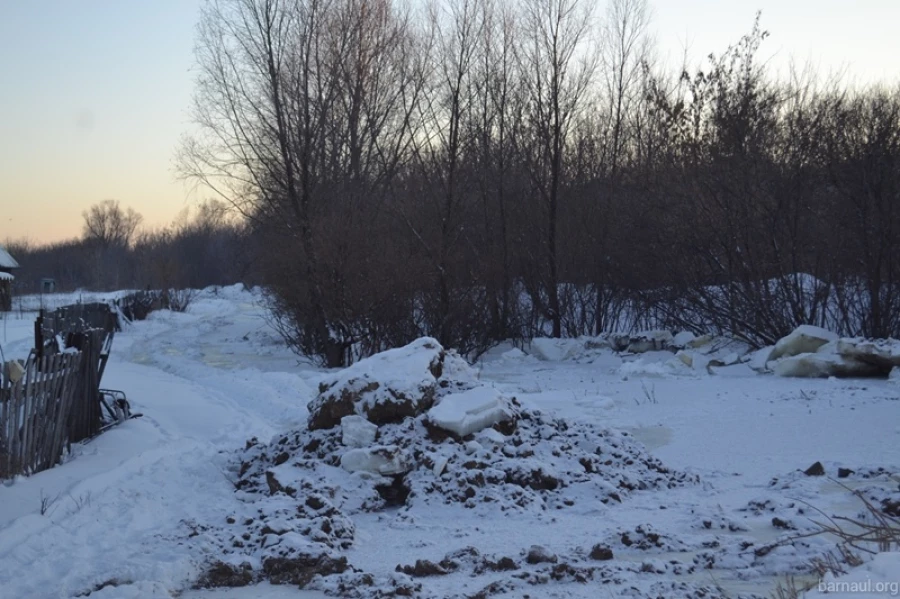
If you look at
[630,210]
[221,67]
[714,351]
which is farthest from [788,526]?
[221,67]

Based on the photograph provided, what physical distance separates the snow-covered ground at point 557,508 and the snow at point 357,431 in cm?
91

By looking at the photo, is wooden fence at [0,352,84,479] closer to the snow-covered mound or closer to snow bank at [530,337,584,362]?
the snow-covered mound

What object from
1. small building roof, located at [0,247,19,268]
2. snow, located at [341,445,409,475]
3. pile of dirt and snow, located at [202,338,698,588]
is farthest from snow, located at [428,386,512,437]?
small building roof, located at [0,247,19,268]

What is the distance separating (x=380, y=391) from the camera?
8.16 m

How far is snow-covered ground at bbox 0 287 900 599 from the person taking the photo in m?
4.91

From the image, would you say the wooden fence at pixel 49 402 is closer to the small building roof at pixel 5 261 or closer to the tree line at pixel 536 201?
the tree line at pixel 536 201

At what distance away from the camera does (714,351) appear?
16922 millimetres

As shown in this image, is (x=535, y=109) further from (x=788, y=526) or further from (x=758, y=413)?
(x=788, y=526)

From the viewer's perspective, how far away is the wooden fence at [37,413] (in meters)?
6.91

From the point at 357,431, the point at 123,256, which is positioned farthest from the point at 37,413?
the point at 123,256

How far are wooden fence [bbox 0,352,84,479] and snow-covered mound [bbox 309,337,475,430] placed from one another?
2.55 m

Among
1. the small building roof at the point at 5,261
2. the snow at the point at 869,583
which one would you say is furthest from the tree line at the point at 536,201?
the small building roof at the point at 5,261

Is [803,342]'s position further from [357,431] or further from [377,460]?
[377,460]

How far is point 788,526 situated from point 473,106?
18.7 m
